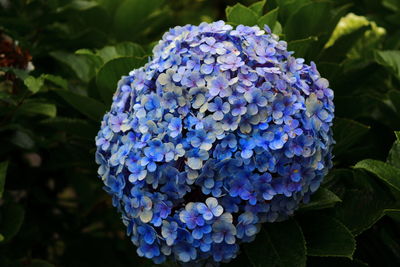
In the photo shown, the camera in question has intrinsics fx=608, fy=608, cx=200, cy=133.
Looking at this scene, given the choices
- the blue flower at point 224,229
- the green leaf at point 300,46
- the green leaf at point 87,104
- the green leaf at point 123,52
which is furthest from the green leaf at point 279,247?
the green leaf at point 123,52

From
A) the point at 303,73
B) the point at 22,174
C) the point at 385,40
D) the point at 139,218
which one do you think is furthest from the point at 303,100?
the point at 22,174

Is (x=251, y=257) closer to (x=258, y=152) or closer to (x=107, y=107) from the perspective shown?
(x=258, y=152)

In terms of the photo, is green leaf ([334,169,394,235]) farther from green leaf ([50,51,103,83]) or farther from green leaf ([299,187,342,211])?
green leaf ([50,51,103,83])

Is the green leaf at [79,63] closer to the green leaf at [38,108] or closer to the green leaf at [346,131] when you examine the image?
the green leaf at [38,108]

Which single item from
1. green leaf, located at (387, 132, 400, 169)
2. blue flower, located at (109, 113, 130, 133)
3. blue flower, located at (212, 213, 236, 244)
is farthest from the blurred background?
blue flower, located at (109, 113, 130, 133)

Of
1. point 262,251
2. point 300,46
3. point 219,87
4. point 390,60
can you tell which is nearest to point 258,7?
point 300,46

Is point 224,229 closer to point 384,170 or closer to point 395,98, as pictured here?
point 384,170
